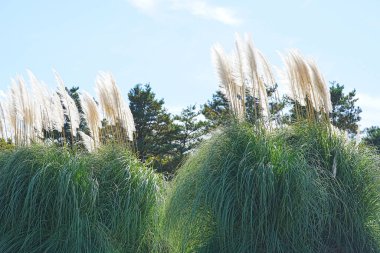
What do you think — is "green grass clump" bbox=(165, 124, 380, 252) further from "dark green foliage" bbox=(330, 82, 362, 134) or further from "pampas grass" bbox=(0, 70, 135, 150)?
"dark green foliage" bbox=(330, 82, 362, 134)

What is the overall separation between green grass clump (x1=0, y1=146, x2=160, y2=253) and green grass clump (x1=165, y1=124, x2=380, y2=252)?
360 mm

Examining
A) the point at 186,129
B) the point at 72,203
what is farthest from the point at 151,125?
the point at 72,203

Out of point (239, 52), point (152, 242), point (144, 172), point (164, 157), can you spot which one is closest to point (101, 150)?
point (144, 172)

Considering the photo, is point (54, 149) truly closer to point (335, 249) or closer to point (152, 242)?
point (152, 242)

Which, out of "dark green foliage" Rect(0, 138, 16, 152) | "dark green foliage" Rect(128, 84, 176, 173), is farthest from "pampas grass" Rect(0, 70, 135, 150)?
"dark green foliage" Rect(128, 84, 176, 173)

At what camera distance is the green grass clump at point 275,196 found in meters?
4.76

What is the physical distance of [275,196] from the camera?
4.81 meters

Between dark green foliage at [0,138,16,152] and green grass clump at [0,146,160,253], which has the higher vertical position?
dark green foliage at [0,138,16,152]

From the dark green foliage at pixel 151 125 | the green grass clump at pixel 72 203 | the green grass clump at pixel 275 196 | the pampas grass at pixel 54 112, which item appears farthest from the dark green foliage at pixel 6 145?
the dark green foliage at pixel 151 125

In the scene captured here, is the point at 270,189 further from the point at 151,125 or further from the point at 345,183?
the point at 151,125

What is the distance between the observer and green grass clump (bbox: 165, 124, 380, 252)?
15.6 ft

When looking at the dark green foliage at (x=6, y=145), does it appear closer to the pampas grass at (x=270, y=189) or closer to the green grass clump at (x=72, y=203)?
the green grass clump at (x=72, y=203)

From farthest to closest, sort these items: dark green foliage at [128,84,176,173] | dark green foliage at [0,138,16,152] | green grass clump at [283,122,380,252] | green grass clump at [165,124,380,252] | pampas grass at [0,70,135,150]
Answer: dark green foliage at [128,84,176,173] < pampas grass at [0,70,135,150] < dark green foliage at [0,138,16,152] < green grass clump at [283,122,380,252] < green grass clump at [165,124,380,252]

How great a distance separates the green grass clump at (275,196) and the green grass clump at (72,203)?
1.18 ft
